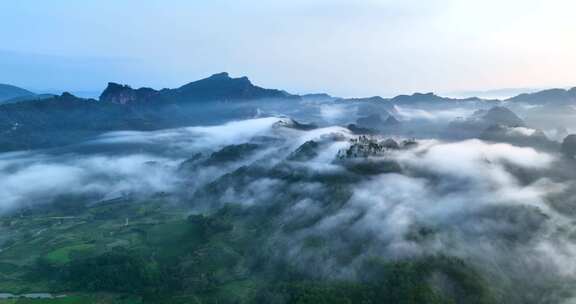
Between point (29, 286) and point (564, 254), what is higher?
point (564, 254)

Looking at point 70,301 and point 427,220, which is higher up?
point 427,220

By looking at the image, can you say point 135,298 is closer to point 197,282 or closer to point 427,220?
point 197,282

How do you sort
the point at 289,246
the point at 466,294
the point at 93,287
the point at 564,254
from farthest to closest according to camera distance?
the point at 289,246 < the point at 93,287 < the point at 564,254 < the point at 466,294

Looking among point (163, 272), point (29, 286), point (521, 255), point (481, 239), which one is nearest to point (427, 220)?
point (481, 239)

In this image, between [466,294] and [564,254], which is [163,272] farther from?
[564,254]

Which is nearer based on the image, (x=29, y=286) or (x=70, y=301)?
(x=70, y=301)

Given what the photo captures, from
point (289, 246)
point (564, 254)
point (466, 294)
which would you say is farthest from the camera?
point (289, 246)

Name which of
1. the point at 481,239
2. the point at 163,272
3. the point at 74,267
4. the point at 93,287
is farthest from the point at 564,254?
the point at 74,267

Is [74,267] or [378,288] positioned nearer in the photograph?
[378,288]

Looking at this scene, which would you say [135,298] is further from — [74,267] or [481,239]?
[481,239]
